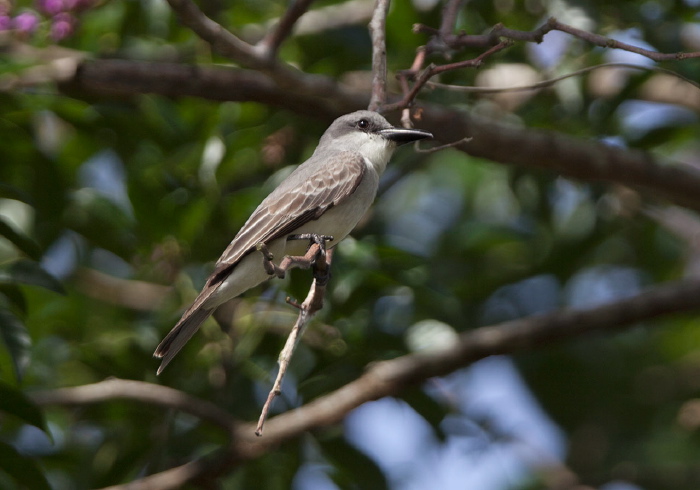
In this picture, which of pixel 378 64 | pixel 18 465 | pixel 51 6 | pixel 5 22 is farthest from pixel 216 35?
pixel 18 465

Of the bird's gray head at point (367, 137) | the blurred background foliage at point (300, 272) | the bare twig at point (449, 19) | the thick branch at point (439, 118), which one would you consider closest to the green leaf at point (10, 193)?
the blurred background foliage at point (300, 272)

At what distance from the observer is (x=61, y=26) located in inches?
183

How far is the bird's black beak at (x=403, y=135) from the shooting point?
4.10 meters

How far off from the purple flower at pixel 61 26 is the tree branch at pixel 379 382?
186 centimetres

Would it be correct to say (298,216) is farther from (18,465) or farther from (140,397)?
(18,465)

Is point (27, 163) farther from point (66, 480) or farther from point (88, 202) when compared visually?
point (66, 480)

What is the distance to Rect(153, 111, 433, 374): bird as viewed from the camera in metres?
3.94

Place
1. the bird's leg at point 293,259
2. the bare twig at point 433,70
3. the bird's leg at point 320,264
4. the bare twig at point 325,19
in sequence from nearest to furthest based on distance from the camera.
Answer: the bird's leg at point 293,259 < the bird's leg at point 320,264 < the bare twig at point 433,70 < the bare twig at point 325,19

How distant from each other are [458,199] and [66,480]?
3697mm

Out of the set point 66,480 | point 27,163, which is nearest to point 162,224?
point 27,163

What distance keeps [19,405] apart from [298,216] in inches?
57.6

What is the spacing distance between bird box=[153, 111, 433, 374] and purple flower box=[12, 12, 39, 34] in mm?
1548

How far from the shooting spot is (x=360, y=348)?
4.57 m

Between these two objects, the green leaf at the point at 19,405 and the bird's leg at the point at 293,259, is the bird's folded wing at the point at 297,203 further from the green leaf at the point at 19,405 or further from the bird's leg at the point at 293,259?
the green leaf at the point at 19,405
